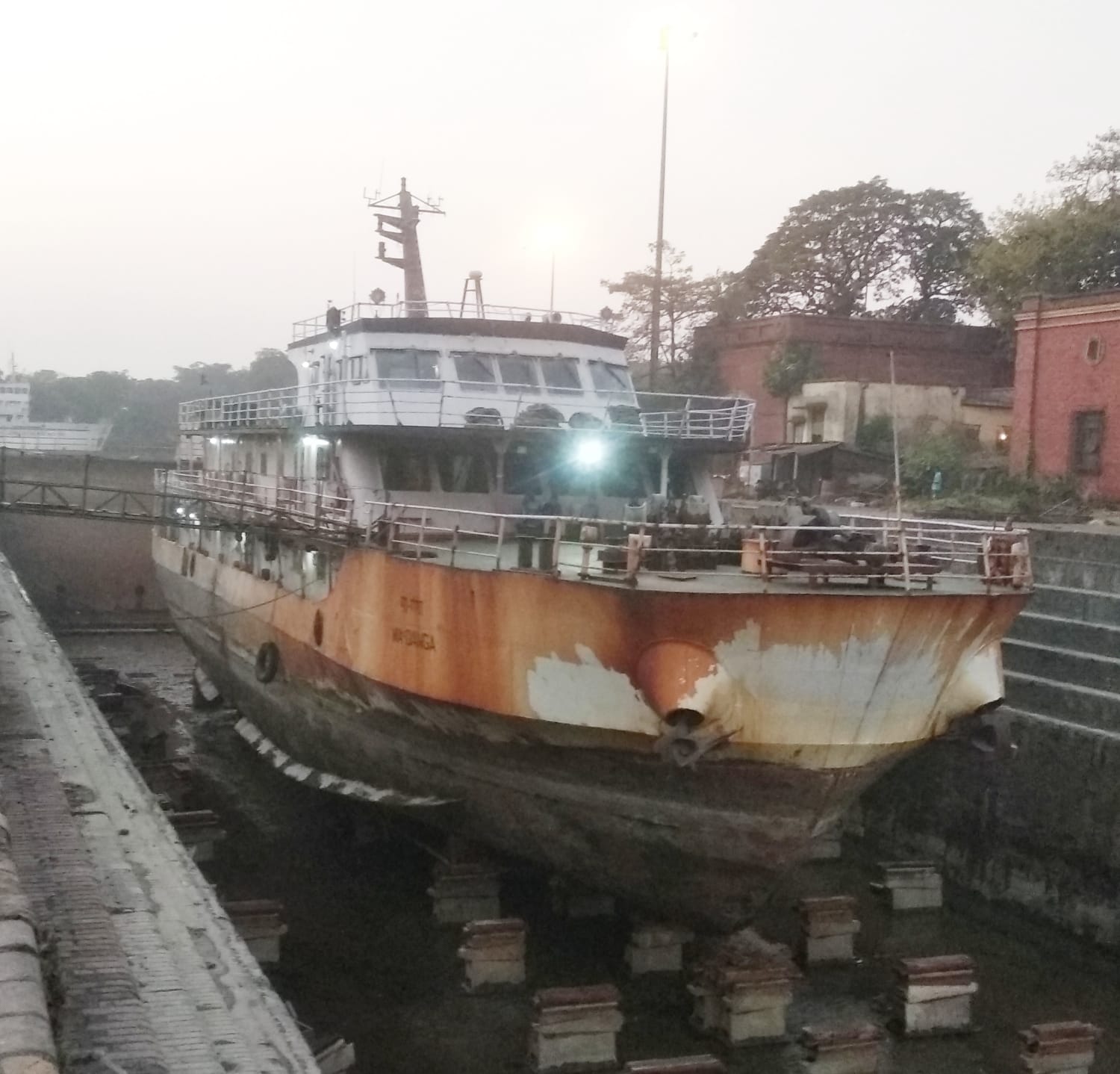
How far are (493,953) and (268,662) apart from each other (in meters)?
6.96

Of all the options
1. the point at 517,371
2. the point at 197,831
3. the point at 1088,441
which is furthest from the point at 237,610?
the point at 1088,441

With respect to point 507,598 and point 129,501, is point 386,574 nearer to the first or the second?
point 507,598

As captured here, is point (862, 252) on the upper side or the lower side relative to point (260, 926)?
upper

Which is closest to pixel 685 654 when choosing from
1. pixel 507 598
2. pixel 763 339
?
pixel 507 598

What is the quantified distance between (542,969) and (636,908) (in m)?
1.15

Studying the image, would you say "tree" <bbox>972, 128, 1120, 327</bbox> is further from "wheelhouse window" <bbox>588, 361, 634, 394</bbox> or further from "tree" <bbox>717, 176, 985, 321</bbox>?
"wheelhouse window" <bbox>588, 361, 634, 394</bbox>

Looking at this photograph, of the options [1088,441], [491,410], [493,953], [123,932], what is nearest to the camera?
[123,932]

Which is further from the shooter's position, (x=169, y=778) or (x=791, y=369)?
(x=791, y=369)

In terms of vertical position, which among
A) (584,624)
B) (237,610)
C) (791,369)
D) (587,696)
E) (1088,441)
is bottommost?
(237,610)

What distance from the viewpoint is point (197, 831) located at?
13945 mm

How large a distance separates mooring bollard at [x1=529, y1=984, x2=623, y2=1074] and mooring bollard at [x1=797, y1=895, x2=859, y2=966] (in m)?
3.08

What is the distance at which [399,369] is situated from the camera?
15.9 m

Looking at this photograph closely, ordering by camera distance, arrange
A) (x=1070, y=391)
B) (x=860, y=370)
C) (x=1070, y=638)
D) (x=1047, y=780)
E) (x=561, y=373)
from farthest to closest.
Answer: (x=860, y=370)
(x=1070, y=391)
(x=561, y=373)
(x=1070, y=638)
(x=1047, y=780)

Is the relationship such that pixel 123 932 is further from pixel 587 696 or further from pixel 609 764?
pixel 609 764
